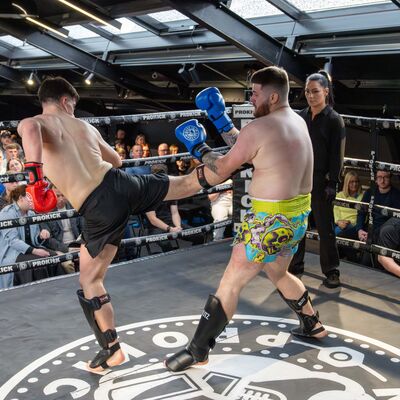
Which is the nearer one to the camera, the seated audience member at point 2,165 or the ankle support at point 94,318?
the ankle support at point 94,318

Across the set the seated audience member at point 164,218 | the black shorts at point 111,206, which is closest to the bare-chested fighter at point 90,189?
the black shorts at point 111,206

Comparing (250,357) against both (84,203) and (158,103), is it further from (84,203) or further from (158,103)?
(158,103)

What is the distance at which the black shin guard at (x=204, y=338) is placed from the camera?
2461 millimetres

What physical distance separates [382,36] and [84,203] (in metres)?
3.80

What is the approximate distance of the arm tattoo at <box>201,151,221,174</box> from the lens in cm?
250

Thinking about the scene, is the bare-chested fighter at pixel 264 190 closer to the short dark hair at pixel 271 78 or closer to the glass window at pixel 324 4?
the short dark hair at pixel 271 78

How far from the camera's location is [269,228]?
2443 mm

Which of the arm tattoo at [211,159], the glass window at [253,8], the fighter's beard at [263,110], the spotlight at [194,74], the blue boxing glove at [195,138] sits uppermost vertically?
the glass window at [253,8]

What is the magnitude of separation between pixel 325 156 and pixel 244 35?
8.93 ft

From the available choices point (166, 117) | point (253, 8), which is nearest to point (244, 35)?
point (253, 8)

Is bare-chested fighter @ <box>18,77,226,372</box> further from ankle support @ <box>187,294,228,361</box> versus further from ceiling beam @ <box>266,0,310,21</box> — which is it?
ceiling beam @ <box>266,0,310,21</box>

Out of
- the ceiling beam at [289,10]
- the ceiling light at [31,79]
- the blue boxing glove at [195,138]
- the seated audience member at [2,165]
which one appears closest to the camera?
the blue boxing glove at [195,138]

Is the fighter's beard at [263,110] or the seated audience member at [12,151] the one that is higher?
the fighter's beard at [263,110]

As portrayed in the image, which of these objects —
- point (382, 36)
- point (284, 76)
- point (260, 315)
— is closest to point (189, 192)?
point (284, 76)
